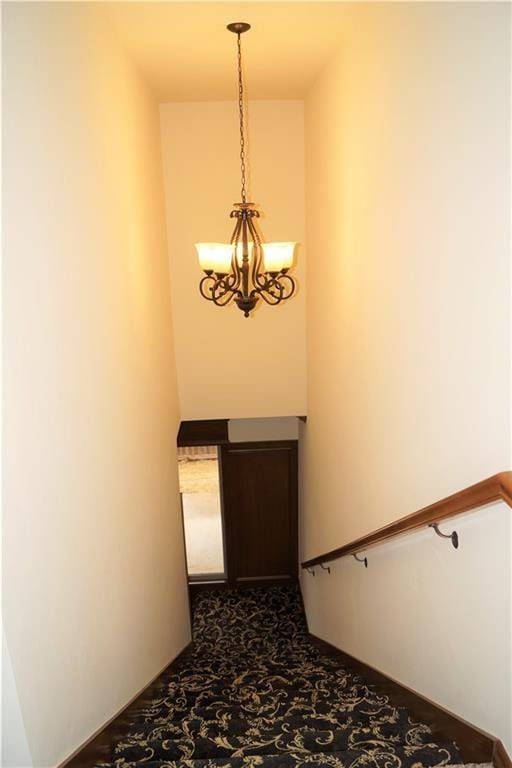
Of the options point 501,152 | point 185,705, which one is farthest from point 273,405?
point 501,152

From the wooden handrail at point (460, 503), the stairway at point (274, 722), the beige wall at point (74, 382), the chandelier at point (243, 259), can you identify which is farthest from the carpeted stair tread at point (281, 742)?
A: the chandelier at point (243, 259)

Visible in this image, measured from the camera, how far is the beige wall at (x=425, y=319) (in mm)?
1777

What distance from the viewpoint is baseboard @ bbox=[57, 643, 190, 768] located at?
2387mm

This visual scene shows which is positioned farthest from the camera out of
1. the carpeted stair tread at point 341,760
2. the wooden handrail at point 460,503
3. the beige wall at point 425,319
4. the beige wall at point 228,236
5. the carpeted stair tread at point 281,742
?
the beige wall at point 228,236

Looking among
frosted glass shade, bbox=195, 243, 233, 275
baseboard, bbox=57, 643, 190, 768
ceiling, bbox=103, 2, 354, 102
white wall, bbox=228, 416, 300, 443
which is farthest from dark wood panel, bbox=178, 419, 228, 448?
ceiling, bbox=103, 2, 354, 102

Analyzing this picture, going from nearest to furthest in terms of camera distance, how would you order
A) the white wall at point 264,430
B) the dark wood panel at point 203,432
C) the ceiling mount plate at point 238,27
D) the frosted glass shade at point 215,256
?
the ceiling mount plate at point 238,27
the frosted glass shade at point 215,256
the dark wood panel at point 203,432
the white wall at point 264,430

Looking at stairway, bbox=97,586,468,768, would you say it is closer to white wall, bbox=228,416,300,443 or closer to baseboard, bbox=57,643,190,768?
baseboard, bbox=57,643,190,768

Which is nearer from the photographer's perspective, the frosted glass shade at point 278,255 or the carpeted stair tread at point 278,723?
the carpeted stair tread at point 278,723

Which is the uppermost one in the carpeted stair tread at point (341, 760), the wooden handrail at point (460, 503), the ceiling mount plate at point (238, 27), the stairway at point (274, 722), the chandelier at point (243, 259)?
the ceiling mount plate at point (238, 27)

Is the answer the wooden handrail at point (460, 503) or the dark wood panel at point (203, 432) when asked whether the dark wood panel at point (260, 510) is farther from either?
the wooden handrail at point (460, 503)

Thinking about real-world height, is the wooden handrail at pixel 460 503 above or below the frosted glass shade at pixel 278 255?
below

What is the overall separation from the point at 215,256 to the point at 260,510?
4621 mm

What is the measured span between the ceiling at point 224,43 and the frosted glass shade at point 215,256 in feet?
4.12

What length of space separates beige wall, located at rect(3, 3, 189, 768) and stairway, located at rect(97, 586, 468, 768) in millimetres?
283
